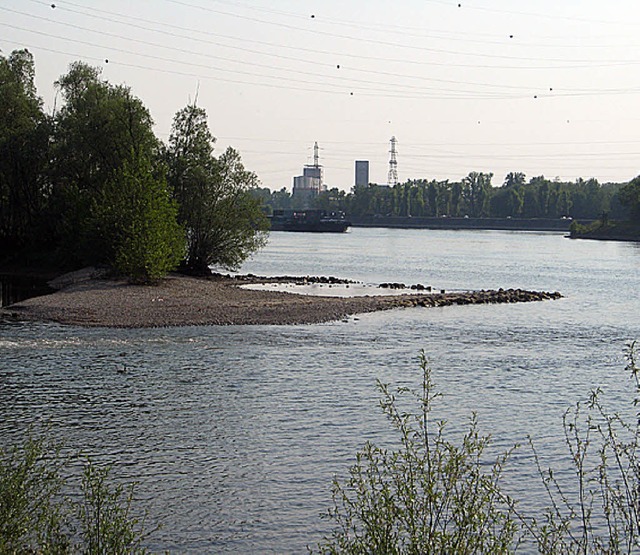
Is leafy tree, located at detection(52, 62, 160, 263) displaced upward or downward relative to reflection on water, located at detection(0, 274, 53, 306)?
upward

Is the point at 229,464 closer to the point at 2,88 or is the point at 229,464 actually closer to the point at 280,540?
the point at 280,540

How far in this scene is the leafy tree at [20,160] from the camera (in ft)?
225

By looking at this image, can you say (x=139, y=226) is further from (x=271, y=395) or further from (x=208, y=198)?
(x=271, y=395)

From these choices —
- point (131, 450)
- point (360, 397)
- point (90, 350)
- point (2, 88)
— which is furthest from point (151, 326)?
point (2, 88)

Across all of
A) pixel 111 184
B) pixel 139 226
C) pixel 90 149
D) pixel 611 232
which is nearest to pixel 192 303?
pixel 139 226

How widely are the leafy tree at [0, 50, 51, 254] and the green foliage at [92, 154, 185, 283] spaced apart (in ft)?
43.4

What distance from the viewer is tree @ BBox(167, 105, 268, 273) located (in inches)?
2485

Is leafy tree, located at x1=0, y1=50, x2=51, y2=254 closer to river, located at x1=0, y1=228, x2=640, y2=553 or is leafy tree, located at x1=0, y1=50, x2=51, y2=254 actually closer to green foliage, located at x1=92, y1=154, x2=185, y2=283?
green foliage, located at x1=92, y1=154, x2=185, y2=283

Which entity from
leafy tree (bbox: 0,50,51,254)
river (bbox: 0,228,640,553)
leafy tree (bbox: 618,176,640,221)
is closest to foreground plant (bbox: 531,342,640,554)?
river (bbox: 0,228,640,553)

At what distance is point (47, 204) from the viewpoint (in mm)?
69812

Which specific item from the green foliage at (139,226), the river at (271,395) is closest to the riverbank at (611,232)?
the river at (271,395)

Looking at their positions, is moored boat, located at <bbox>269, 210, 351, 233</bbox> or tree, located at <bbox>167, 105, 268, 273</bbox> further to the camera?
moored boat, located at <bbox>269, 210, 351, 233</bbox>

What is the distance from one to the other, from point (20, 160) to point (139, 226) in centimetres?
2039

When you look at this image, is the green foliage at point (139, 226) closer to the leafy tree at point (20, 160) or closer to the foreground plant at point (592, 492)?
the leafy tree at point (20, 160)
